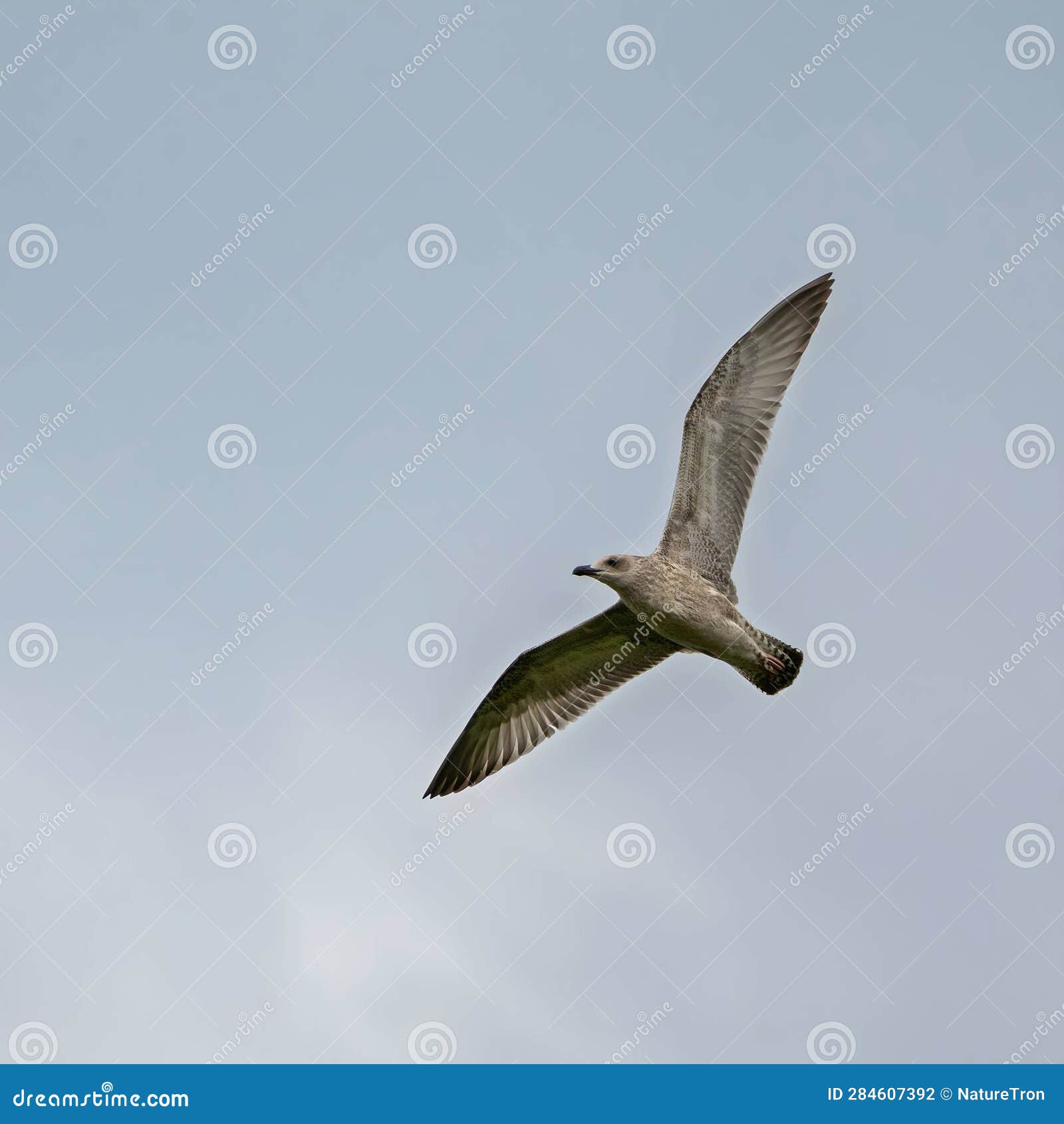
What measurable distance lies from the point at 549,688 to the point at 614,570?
2.88 metres

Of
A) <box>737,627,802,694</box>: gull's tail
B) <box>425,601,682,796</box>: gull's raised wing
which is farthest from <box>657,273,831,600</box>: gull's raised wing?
<box>425,601,682,796</box>: gull's raised wing

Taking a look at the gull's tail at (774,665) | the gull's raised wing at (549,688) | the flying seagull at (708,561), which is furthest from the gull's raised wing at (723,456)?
the gull's raised wing at (549,688)

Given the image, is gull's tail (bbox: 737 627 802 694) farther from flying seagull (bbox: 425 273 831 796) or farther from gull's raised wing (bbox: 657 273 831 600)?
gull's raised wing (bbox: 657 273 831 600)

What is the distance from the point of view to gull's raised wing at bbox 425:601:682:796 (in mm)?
18844

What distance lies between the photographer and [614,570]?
17.6 m

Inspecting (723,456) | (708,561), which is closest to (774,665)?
(708,561)

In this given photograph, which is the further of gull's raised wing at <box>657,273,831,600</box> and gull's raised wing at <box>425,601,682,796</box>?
gull's raised wing at <box>425,601,682,796</box>

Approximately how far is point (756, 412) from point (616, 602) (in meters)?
2.95

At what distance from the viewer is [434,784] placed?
20.3 meters

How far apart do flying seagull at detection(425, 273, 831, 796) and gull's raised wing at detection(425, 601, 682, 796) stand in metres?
0.02

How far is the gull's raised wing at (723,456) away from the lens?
703 inches

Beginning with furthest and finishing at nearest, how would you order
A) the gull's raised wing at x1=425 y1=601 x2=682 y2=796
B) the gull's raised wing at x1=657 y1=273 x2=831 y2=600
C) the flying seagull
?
the gull's raised wing at x1=425 y1=601 x2=682 y2=796
the gull's raised wing at x1=657 y1=273 x2=831 y2=600
the flying seagull
